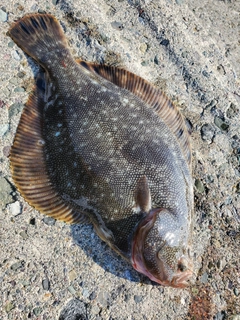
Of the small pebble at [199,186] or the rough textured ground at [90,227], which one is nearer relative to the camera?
the rough textured ground at [90,227]

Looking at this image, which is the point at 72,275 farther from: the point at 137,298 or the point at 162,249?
the point at 162,249

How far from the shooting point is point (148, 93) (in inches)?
147

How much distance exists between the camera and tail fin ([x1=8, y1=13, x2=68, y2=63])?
145 inches

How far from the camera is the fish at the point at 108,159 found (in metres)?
2.96

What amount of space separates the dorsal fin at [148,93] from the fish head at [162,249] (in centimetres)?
100

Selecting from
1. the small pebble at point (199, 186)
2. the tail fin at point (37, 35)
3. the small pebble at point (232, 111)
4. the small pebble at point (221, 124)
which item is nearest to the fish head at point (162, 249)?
the small pebble at point (199, 186)

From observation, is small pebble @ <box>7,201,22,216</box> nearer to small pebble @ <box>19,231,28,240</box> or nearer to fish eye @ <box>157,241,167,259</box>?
small pebble @ <box>19,231,28,240</box>

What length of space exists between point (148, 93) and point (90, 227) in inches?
54.7

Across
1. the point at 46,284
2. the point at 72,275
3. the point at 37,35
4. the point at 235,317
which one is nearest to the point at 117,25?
the point at 37,35

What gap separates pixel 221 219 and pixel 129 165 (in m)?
1.13

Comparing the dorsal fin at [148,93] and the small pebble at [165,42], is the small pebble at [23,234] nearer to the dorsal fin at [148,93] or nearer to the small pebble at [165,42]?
the dorsal fin at [148,93]

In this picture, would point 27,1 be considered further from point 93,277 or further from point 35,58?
point 93,277

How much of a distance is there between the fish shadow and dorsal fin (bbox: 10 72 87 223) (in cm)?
11

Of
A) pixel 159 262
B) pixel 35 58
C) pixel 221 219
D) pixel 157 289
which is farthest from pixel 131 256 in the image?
pixel 35 58
